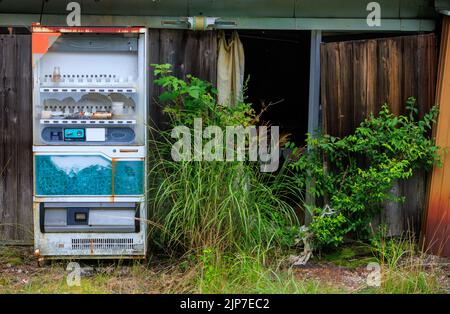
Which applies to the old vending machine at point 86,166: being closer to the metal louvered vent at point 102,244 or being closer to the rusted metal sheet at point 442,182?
the metal louvered vent at point 102,244

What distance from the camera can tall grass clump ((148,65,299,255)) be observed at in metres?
5.77

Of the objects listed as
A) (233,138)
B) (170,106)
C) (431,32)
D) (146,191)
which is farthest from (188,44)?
(431,32)

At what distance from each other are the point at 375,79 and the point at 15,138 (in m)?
4.24

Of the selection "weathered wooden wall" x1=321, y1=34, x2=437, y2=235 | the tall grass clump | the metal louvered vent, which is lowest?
the metal louvered vent

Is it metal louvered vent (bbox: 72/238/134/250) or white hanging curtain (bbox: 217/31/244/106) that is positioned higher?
white hanging curtain (bbox: 217/31/244/106)

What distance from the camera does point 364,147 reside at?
6.43 m

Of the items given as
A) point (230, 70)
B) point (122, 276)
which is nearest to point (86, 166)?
point (122, 276)

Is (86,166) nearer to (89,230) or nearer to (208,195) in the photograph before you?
(89,230)

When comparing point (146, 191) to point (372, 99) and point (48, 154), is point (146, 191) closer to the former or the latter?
point (48, 154)

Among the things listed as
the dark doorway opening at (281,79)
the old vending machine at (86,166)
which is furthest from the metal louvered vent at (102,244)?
the dark doorway opening at (281,79)

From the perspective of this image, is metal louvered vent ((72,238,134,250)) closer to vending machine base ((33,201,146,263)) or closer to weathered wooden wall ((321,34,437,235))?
vending machine base ((33,201,146,263))

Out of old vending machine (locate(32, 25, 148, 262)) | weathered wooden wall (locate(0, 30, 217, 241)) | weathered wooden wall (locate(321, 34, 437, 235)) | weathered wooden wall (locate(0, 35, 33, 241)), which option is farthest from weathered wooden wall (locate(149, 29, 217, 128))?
weathered wooden wall (locate(0, 35, 33, 241))

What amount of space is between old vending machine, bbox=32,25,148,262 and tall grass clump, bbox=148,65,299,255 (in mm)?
298

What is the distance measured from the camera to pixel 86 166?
5.95 m
